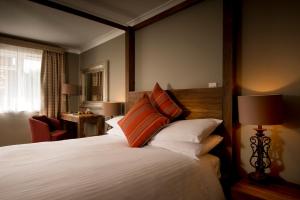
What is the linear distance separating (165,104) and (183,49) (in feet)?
2.57

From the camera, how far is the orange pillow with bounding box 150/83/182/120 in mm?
2186

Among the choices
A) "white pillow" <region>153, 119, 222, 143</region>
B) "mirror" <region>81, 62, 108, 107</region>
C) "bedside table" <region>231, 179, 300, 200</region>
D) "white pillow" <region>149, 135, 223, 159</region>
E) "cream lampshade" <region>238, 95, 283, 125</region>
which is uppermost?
Answer: "mirror" <region>81, 62, 108, 107</region>

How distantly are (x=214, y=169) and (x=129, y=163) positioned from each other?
0.78 meters

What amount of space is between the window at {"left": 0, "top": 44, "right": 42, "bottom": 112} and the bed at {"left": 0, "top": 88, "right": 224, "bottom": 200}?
8.70 ft

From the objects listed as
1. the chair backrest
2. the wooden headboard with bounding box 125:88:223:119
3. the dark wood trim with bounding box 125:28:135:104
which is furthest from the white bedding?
the chair backrest

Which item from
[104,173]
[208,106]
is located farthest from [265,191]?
[104,173]

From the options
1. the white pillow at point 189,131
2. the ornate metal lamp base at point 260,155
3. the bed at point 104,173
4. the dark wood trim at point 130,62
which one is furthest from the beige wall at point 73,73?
the ornate metal lamp base at point 260,155

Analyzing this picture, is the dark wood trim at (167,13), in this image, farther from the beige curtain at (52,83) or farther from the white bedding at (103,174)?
the beige curtain at (52,83)

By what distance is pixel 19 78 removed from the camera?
4.02 m

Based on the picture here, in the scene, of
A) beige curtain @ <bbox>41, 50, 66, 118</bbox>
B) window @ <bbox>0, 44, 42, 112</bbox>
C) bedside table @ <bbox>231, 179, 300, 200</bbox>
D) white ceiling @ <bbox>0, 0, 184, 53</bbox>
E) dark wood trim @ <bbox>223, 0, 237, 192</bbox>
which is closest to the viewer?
bedside table @ <bbox>231, 179, 300, 200</bbox>

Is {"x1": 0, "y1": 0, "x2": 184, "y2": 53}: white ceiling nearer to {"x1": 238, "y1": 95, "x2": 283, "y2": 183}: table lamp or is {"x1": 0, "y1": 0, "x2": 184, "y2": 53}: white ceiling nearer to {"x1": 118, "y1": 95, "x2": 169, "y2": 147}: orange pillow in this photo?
{"x1": 118, "y1": 95, "x2": 169, "y2": 147}: orange pillow

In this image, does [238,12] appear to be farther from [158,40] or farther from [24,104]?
[24,104]

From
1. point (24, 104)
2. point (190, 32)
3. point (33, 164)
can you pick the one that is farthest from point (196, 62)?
point (24, 104)

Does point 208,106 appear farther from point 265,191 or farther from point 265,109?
point 265,191
